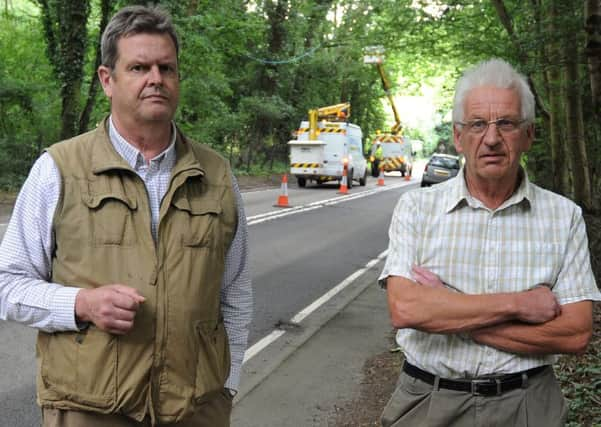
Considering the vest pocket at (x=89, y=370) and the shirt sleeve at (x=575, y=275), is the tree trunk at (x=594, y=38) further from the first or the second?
the vest pocket at (x=89, y=370)

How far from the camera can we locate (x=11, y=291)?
2.28 m

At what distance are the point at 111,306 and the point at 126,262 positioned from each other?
0.57ft

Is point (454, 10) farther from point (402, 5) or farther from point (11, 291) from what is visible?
point (11, 291)

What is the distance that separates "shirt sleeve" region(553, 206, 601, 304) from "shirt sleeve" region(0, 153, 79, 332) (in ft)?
5.29

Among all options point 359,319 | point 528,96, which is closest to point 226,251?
point 528,96

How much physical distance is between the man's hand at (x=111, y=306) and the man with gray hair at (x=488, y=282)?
36.3 inches

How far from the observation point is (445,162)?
31.5 metres

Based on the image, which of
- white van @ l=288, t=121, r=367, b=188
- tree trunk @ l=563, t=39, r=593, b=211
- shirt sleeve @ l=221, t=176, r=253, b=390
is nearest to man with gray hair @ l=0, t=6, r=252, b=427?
shirt sleeve @ l=221, t=176, r=253, b=390

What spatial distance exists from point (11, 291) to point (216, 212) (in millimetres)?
682

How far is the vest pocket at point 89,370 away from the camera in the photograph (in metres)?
2.20

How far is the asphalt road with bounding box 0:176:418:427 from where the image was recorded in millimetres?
5803

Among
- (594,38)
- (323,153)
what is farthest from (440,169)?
(594,38)

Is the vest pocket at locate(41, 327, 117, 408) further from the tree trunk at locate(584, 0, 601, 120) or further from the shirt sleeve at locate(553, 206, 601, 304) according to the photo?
the tree trunk at locate(584, 0, 601, 120)

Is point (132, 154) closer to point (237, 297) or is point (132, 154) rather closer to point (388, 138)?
point (237, 297)
